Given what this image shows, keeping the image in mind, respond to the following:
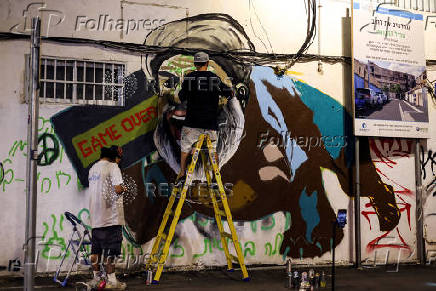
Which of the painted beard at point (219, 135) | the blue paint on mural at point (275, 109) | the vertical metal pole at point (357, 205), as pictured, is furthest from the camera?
the vertical metal pole at point (357, 205)

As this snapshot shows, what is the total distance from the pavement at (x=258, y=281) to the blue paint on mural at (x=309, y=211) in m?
0.69

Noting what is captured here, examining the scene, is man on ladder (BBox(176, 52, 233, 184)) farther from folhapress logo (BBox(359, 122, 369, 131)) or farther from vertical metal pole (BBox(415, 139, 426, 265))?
vertical metal pole (BBox(415, 139, 426, 265))

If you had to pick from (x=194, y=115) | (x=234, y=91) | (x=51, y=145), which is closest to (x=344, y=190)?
(x=234, y=91)

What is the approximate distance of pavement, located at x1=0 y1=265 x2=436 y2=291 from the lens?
7055 mm

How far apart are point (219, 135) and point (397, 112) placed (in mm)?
3402

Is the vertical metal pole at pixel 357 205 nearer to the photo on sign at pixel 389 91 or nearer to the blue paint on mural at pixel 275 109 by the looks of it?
the photo on sign at pixel 389 91

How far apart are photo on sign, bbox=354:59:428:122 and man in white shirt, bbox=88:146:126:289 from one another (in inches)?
176

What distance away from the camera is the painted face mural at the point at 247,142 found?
26.4ft

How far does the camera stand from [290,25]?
897 cm

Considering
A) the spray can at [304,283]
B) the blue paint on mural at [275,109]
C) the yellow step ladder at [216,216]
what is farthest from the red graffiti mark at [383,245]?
the yellow step ladder at [216,216]

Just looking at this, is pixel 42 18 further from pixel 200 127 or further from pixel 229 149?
pixel 229 149

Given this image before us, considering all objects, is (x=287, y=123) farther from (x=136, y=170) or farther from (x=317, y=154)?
(x=136, y=170)

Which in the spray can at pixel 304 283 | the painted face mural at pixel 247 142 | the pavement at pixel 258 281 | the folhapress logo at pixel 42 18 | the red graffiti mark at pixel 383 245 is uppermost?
the folhapress logo at pixel 42 18

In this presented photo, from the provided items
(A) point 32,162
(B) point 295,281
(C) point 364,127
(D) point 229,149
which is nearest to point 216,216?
(D) point 229,149
